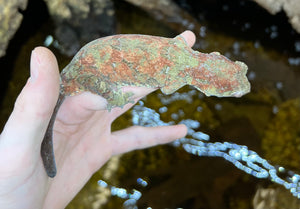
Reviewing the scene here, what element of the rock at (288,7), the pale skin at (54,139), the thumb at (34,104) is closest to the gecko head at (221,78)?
the pale skin at (54,139)

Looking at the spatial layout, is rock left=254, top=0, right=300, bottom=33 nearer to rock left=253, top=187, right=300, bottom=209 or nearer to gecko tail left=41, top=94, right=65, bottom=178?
rock left=253, top=187, right=300, bottom=209

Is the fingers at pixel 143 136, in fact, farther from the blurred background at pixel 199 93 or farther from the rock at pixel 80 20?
the rock at pixel 80 20

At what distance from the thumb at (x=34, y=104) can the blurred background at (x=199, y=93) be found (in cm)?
40

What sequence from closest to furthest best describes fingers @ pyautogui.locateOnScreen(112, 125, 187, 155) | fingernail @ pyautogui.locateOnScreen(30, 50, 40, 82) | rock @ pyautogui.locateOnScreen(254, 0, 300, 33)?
fingernail @ pyautogui.locateOnScreen(30, 50, 40, 82), fingers @ pyautogui.locateOnScreen(112, 125, 187, 155), rock @ pyautogui.locateOnScreen(254, 0, 300, 33)

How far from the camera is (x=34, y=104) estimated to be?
1.41ft

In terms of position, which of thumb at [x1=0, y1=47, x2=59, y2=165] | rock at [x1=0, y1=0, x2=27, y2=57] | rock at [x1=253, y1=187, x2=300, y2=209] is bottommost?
rock at [x1=253, y1=187, x2=300, y2=209]

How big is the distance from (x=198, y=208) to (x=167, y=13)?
1.97ft

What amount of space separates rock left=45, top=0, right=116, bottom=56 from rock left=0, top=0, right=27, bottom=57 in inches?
3.2

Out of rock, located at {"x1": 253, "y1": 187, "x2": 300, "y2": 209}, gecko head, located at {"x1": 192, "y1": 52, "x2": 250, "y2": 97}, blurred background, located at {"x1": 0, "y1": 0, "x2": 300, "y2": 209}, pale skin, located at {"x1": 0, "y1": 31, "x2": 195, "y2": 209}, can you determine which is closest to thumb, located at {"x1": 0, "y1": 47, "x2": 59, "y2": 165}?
pale skin, located at {"x1": 0, "y1": 31, "x2": 195, "y2": 209}

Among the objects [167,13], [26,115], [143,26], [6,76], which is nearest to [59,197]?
[26,115]

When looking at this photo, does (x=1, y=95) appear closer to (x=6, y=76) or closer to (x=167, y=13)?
(x=6, y=76)

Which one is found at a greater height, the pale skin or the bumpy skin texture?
the bumpy skin texture

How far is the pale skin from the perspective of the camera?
433 mm

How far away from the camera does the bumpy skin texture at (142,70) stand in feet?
1.55
